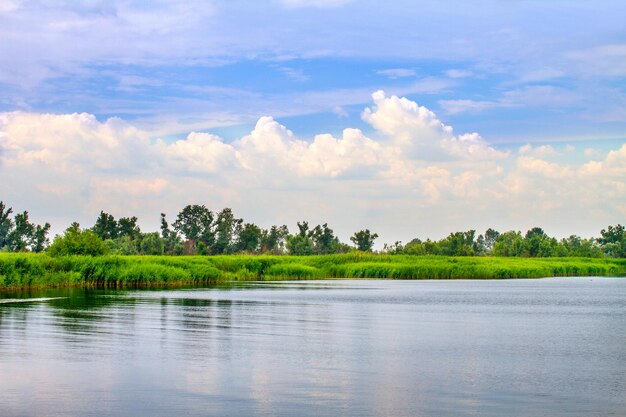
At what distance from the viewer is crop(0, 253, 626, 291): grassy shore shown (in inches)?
2248

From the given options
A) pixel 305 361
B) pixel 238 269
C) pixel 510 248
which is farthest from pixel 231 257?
Result: pixel 510 248

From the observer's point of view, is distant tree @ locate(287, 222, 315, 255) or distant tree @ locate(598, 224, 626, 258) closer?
distant tree @ locate(287, 222, 315, 255)

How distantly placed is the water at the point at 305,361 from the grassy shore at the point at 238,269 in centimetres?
1535

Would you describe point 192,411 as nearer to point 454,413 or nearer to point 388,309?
point 454,413

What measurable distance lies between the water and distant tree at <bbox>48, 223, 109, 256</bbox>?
2228cm

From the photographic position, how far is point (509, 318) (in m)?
38.7

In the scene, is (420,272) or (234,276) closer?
(234,276)

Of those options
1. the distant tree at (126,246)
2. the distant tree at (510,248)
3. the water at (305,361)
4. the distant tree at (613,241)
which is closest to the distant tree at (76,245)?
the water at (305,361)

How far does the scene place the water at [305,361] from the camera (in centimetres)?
1703

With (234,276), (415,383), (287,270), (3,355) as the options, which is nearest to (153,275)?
(234,276)

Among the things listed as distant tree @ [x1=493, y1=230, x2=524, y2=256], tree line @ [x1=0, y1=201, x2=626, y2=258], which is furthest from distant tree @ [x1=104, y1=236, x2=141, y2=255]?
distant tree @ [x1=493, y1=230, x2=524, y2=256]

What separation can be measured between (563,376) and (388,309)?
2189cm

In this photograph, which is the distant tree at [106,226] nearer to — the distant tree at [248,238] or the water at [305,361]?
the distant tree at [248,238]

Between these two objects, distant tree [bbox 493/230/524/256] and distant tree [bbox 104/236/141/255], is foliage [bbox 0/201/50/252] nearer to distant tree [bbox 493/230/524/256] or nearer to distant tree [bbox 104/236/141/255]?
distant tree [bbox 104/236/141/255]
